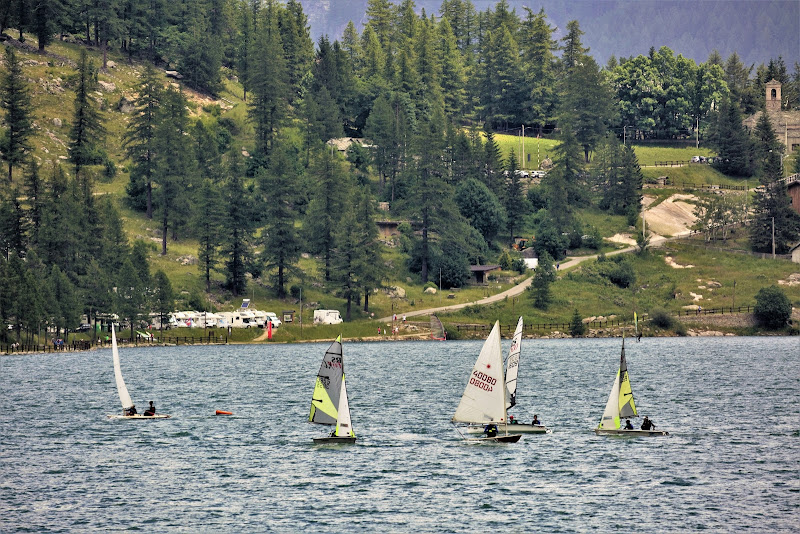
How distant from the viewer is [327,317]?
5773 inches

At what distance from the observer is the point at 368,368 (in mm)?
119875

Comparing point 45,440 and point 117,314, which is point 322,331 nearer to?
point 117,314

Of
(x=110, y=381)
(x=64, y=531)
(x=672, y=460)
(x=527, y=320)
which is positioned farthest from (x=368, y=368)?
(x=64, y=531)

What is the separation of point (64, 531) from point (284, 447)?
21.0 m

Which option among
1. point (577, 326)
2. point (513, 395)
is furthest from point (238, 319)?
point (513, 395)

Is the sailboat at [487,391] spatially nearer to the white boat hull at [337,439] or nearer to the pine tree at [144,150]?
the white boat hull at [337,439]

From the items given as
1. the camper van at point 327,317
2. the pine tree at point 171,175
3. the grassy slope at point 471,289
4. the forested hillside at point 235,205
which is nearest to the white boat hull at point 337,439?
the forested hillside at point 235,205

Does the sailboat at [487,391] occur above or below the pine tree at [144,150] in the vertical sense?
below

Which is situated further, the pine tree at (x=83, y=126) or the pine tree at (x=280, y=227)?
the pine tree at (x=83, y=126)

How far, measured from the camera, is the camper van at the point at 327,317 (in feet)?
481

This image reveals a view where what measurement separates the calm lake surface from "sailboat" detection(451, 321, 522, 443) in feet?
8.05

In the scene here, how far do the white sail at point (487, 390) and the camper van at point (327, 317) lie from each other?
83.2m

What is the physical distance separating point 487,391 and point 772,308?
314 feet

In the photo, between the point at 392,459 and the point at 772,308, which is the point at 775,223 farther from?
the point at 392,459
